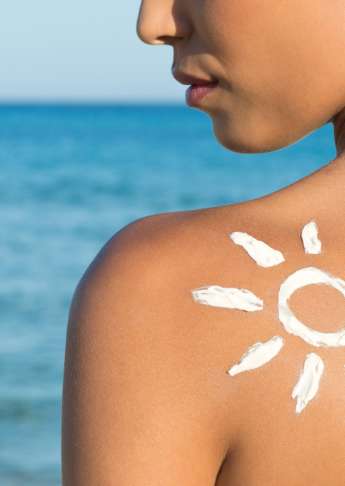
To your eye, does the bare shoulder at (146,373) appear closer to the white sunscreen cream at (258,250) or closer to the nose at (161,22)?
the white sunscreen cream at (258,250)

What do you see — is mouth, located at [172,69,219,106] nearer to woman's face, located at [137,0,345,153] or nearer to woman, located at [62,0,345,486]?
woman's face, located at [137,0,345,153]

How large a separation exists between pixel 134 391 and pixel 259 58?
1.34 ft

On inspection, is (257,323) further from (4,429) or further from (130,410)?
(4,429)

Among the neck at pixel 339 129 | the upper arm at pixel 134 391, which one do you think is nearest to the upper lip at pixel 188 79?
the neck at pixel 339 129

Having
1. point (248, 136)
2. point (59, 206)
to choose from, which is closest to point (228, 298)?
point (248, 136)

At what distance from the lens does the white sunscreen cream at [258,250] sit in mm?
1236

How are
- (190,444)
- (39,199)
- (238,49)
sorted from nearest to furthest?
(190,444) → (238,49) → (39,199)

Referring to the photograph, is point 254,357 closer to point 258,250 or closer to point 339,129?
point 258,250

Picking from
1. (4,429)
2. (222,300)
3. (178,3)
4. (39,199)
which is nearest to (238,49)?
(178,3)

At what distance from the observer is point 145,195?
2381 cm

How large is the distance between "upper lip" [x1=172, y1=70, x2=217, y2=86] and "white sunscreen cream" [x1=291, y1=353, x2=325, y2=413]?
364mm

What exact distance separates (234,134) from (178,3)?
0.17m

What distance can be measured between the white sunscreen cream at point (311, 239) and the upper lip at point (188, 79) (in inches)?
9.5

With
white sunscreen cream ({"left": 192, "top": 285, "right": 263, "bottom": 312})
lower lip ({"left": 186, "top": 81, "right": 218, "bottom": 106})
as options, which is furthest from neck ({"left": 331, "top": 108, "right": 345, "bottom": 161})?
white sunscreen cream ({"left": 192, "top": 285, "right": 263, "bottom": 312})
